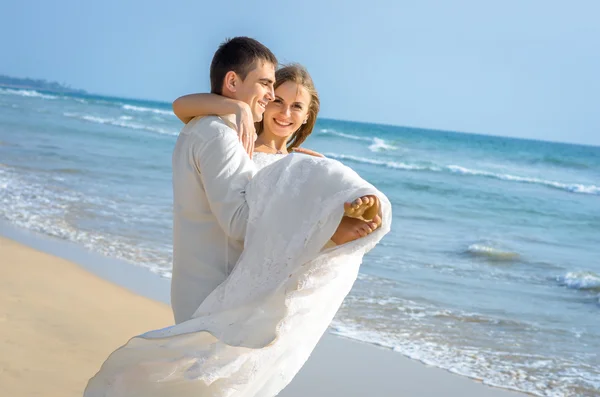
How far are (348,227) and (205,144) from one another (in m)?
0.58

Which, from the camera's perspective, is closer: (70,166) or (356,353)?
(356,353)

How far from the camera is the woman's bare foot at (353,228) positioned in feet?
7.74

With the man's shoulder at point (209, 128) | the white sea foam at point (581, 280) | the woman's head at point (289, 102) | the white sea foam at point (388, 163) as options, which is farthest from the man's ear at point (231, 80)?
the white sea foam at point (388, 163)

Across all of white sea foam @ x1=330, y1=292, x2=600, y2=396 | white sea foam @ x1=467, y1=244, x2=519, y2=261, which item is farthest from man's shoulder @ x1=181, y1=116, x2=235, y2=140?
white sea foam @ x1=467, y1=244, x2=519, y2=261

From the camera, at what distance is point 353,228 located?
237 centimetres

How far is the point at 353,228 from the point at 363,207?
105 mm

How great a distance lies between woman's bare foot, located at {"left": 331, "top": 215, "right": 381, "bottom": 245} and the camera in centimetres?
236

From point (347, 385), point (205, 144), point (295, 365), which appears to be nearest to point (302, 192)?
point (205, 144)

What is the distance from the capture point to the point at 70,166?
14109 mm

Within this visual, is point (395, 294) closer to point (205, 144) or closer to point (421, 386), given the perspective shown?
point (421, 386)

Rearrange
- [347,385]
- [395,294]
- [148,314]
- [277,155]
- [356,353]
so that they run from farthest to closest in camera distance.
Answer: [395,294]
[148,314]
[356,353]
[347,385]
[277,155]

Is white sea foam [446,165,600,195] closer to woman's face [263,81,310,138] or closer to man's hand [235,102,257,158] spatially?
woman's face [263,81,310,138]

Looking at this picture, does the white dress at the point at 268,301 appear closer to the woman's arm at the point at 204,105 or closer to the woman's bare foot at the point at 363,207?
the woman's bare foot at the point at 363,207

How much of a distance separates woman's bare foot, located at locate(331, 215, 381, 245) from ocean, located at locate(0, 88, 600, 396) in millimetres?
3114
